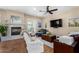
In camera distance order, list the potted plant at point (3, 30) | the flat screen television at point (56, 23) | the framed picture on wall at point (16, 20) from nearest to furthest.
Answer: the potted plant at point (3, 30) < the framed picture on wall at point (16, 20) < the flat screen television at point (56, 23)

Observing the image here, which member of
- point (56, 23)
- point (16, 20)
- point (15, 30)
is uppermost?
point (16, 20)

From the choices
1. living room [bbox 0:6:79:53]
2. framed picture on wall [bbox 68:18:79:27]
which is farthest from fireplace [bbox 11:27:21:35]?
framed picture on wall [bbox 68:18:79:27]

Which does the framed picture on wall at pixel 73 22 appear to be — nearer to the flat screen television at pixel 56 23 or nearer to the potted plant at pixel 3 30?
the flat screen television at pixel 56 23

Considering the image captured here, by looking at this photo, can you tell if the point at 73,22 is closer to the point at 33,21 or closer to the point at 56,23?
the point at 56,23

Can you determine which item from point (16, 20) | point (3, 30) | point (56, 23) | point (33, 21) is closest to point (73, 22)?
point (56, 23)

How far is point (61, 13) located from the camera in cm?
390

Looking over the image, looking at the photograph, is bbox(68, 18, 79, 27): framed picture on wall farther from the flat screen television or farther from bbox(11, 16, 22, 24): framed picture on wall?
bbox(11, 16, 22, 24): framed picture on wall

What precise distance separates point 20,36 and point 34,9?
4.21 feet

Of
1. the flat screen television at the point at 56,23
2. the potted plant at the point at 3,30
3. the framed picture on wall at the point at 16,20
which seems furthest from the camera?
the flat screen television at the point at 56,23

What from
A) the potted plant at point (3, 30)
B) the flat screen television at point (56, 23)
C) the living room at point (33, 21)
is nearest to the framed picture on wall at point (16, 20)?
the living room at point (33, 21)

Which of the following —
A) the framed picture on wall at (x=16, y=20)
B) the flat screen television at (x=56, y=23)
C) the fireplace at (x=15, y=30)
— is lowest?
the fireplace at (x=15, y=30)

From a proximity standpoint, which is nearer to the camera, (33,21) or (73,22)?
(33,21)

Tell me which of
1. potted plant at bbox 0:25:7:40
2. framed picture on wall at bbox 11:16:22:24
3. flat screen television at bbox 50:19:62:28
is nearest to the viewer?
potted plant at bbox 0:25:7:40
